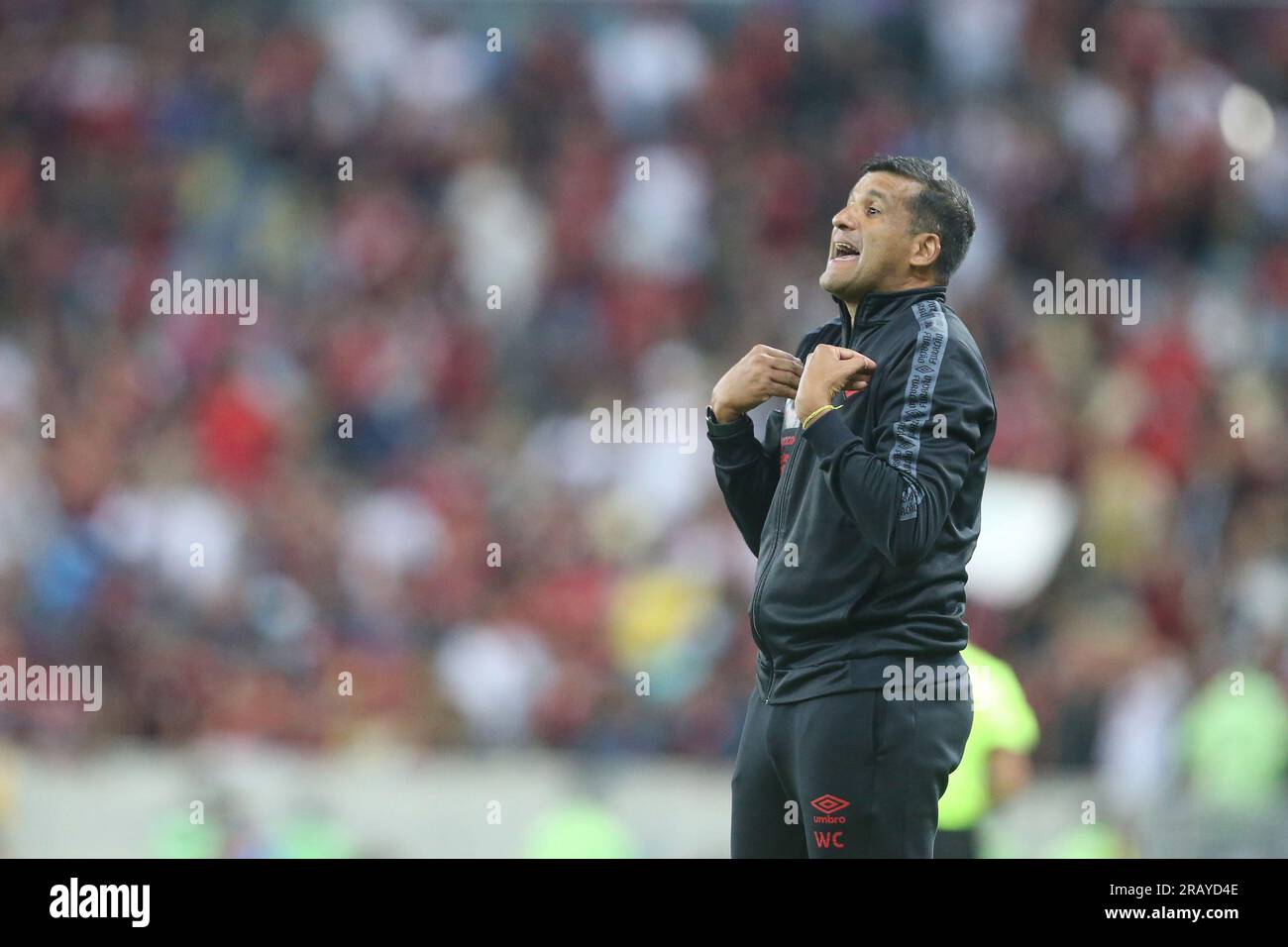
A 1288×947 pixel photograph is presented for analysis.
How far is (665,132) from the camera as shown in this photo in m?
10.4

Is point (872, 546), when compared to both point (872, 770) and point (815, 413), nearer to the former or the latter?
point (815, 413)

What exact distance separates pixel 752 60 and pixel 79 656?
5061 millimetres

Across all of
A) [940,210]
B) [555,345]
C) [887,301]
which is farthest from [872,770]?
[555,345]

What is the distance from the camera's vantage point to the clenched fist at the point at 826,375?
128 inches

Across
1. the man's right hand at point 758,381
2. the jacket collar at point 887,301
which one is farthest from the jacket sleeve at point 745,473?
the jacket collar at point 887,301

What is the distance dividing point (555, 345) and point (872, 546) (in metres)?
6.49

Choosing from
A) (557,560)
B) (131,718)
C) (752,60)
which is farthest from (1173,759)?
(752,60)

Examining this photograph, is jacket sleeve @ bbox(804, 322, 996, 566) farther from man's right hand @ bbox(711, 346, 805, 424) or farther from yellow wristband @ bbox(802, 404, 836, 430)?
man's right hand @ bbox(711, 346, 805, 424)

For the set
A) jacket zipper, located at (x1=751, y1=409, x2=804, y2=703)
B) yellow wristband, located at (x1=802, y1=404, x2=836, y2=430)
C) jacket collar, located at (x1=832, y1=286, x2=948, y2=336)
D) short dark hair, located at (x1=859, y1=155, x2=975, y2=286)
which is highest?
short dark hair, located at (x1=859, y1=155, x2=975, y2=286)

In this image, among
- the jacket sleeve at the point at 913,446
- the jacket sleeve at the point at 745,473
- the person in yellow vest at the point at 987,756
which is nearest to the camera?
the jacket sleeve at the point at 913,446

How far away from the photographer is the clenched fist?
10.6ft

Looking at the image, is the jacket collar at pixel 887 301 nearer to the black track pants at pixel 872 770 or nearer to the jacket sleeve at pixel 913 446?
the jacket sleeve at pixel 913 446

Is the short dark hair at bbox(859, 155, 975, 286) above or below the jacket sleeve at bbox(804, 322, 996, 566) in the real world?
above

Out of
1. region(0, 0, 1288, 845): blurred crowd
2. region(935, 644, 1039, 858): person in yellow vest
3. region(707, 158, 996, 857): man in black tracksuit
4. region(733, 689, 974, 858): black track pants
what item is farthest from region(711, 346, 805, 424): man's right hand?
region(0, 0, 1288, 845): blurred crowd
